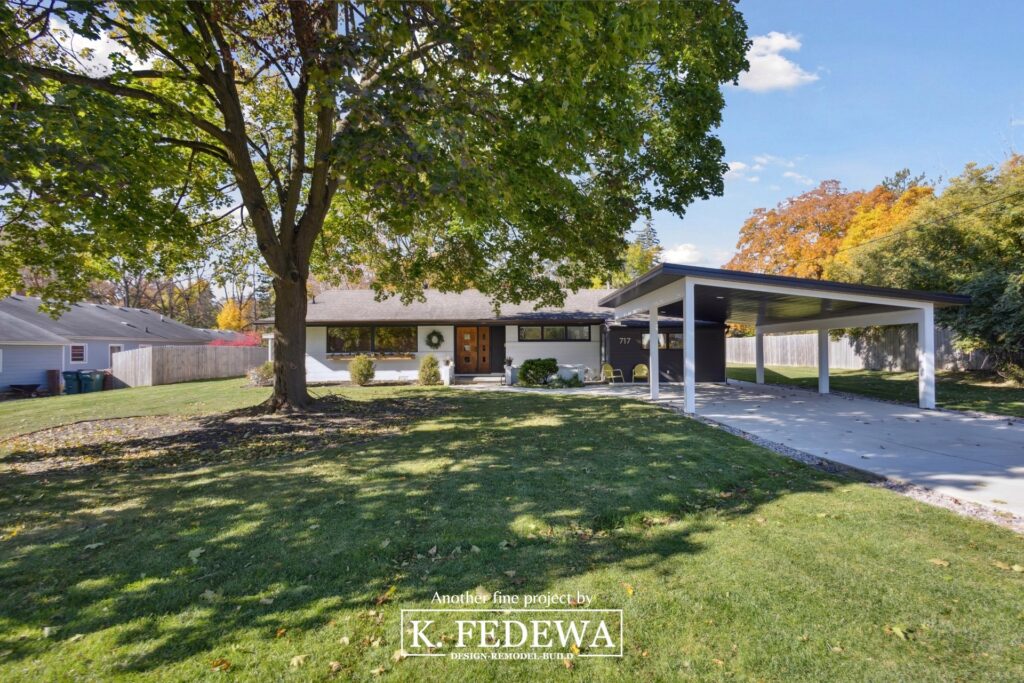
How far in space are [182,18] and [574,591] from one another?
8.40m

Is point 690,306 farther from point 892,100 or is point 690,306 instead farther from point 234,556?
point 892,100

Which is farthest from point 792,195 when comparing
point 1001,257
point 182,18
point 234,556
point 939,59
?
point 234,556

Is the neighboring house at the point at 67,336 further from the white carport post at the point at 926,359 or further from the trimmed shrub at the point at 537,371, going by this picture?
the white carport post at the point at 926,359

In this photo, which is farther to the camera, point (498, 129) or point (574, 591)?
point (498, 129)

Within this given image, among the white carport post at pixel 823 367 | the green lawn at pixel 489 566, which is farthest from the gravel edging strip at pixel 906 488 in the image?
the white carport post at pixel 823 367

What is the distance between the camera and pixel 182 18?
643 cm

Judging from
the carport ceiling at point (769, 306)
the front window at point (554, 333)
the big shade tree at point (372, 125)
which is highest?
the big shade tree at point (372, 125)

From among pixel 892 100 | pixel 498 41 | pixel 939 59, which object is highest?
pixel 892 100

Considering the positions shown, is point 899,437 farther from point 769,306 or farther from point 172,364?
point 172,364

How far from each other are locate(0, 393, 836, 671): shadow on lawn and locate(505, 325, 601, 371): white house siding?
1259 cm

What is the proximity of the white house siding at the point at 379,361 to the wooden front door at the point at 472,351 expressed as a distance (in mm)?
629

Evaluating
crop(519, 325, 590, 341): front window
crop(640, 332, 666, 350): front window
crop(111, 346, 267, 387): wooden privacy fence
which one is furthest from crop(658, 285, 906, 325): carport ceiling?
crop(111, 346, 267, 387): wooden privacy fence

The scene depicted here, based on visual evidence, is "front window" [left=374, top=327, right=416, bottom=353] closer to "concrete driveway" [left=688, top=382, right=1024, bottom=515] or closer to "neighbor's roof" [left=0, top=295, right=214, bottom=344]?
"neighbor's roof" [left=0, top=295, right=214, bottom=344]

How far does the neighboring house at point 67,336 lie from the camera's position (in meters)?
20.2
